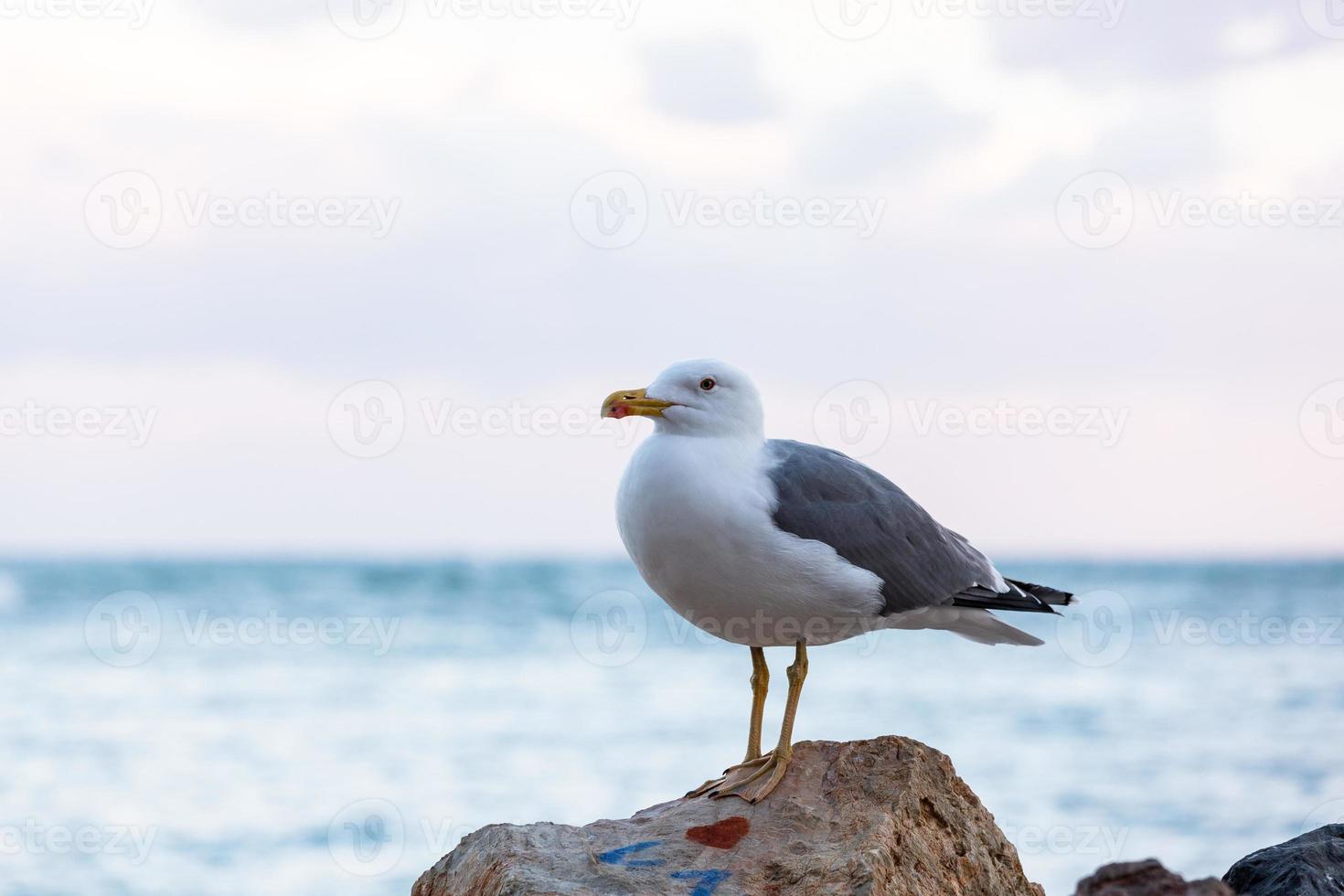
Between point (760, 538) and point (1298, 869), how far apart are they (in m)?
2.28

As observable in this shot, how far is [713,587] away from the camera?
5.20 meters

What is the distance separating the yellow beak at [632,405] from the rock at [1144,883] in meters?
2.56

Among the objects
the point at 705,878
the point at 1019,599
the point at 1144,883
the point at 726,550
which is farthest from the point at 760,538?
the point at 1144,883

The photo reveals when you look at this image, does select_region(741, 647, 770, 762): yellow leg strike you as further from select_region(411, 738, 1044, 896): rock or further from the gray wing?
the gray wing

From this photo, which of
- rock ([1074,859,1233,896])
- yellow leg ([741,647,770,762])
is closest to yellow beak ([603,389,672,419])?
yellow leg ([741,647,770,762])

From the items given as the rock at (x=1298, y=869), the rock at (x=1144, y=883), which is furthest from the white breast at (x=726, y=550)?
the rock at (x=1144, y=883)

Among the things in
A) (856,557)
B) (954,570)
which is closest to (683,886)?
(856,557)

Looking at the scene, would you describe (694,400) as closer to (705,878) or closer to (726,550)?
(726,550)

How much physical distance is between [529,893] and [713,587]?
52.1 inches

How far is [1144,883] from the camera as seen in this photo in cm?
338

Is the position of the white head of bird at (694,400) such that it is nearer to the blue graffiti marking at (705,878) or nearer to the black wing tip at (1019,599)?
the black wing tip at (1019,599)

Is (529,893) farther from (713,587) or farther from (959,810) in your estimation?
(959,810)

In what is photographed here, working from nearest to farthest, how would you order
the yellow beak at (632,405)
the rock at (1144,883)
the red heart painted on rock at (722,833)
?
the rock at (1144,883)
the red heart painted on rock at (722,833)
the yellow beak at (632,405)

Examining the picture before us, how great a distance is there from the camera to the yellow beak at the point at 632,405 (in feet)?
17.6
